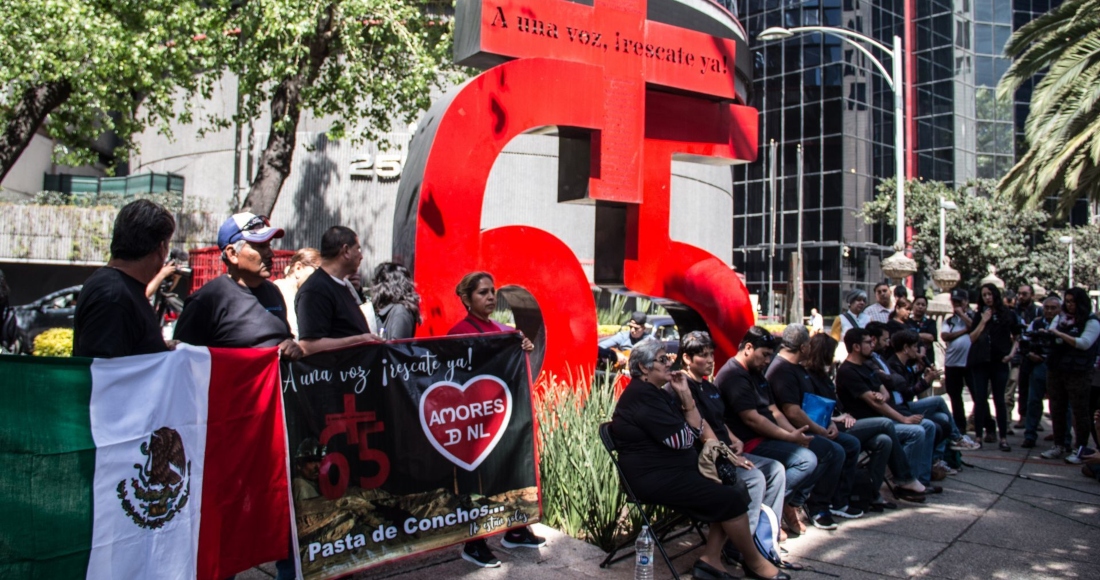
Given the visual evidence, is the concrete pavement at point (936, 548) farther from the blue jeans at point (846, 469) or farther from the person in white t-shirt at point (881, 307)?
the person in white t-shirt at point (881, 307)

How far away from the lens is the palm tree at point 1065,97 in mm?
13656

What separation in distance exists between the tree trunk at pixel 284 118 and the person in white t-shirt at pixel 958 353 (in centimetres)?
1035

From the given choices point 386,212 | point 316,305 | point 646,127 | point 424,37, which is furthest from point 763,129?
point 316,305

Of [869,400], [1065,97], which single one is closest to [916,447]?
[869,400]

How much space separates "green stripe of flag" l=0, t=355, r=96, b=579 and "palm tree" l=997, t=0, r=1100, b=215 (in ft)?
44.1

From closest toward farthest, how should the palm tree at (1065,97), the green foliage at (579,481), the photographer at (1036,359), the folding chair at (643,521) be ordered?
the folding chair at (643,521) < the green foliage at (579,481) < the photographer at (1036,359) < the palm tree at (1065,97)

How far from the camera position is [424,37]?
16.1m

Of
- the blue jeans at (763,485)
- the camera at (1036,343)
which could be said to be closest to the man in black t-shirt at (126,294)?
the blue jeans at (763,485)

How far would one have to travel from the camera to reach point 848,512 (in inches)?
263

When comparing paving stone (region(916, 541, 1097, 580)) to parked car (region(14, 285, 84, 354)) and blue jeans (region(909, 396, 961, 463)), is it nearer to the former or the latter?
blue jeans (region(909, 396, 961, 463))

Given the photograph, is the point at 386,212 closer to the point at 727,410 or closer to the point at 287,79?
the point at 287,79

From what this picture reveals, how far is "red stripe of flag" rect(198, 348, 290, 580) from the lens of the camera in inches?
155

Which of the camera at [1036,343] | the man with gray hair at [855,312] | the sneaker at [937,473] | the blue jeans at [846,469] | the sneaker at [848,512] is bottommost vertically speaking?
the sneaker at [848,512]

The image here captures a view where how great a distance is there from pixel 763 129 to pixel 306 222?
30.3 metres
